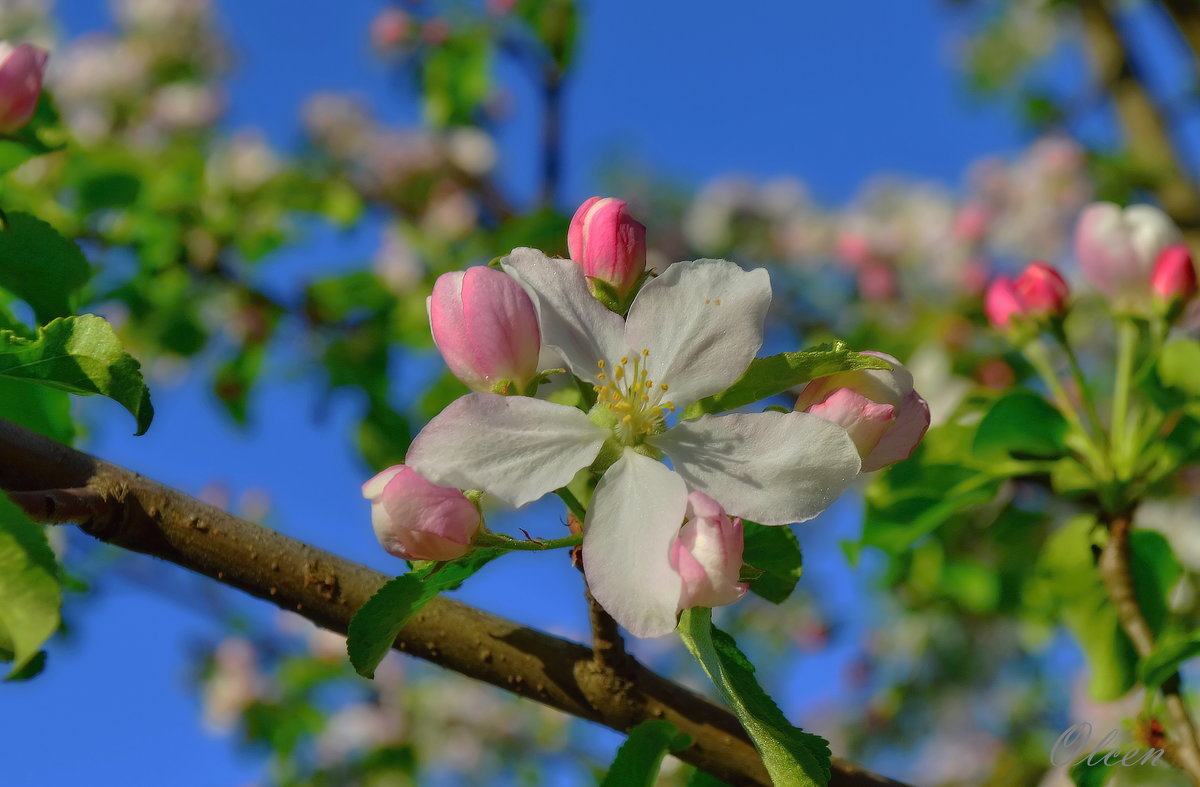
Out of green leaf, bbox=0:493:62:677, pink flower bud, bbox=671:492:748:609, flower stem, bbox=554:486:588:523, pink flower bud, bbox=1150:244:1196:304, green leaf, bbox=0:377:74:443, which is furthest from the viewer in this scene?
pink flower bud, bbox=1150:244:1196:304

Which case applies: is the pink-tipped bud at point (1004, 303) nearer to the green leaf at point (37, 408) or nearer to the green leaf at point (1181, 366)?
the green leaf at point (1181, 366)

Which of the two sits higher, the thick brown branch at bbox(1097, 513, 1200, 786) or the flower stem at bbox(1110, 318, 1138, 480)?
the flower stem at bbox(1110, 318, 1138, 480)

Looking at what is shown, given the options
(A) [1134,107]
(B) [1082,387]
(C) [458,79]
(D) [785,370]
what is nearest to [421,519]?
(D) [785,370]

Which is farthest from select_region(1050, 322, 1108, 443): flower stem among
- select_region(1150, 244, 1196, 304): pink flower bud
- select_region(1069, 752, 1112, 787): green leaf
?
select_region(1069, 752, 1112, 787): green leaf

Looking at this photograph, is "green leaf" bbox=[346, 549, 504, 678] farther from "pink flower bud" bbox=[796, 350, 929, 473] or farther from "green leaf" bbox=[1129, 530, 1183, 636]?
"green leaf" bbox=[1129, 530, 1183, 636]

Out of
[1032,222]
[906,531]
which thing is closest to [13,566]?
[906,531]

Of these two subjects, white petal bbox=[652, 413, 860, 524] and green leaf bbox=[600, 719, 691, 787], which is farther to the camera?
green leaf bbox=[600, 719, 691, 787]

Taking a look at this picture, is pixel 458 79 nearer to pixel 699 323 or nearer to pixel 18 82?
pixel 18 82
